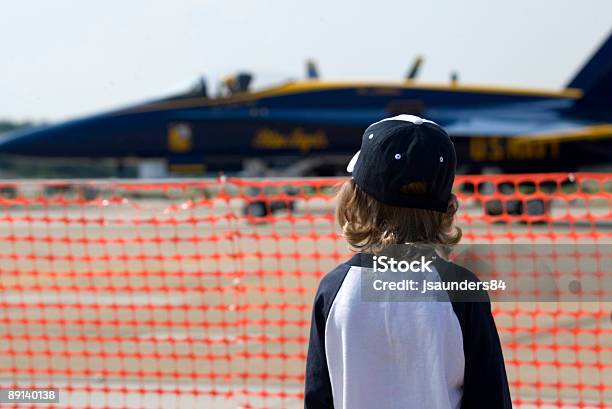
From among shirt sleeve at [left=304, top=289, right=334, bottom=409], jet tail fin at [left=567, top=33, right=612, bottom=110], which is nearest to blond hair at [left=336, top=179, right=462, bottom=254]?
shirt sleeve at [left=304, top=289, right=334, bottom=409]

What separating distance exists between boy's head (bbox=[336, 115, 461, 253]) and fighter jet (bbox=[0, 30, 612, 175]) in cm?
1752

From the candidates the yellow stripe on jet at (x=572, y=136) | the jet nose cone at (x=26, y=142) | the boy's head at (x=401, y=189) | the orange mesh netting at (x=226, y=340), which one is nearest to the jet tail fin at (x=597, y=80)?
the yellow stripe on jet at (x=572, y=136)

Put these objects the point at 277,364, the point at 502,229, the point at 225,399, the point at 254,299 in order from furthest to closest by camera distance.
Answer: the point at 502,229 < the point at 254,299 < the point at 277,364 < the point at 225,399

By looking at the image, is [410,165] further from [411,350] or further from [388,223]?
[411,350]

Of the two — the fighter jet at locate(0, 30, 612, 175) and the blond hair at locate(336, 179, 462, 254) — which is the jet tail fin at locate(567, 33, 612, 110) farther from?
the blond hair at locate(336, 179, 462, 254)

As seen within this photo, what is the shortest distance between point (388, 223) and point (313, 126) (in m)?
17.8

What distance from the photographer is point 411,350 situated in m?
1.97

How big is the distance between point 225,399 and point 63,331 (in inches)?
84.6

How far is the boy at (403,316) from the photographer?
1.96 metres

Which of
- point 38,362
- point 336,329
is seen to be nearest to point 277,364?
point 38,362

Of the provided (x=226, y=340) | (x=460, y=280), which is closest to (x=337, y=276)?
(x=460, y=280)

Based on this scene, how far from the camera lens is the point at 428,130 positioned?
2.00 metres

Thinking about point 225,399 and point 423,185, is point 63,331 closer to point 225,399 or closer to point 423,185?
point 225,399

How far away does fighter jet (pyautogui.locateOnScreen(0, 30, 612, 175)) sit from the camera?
64.2ft
